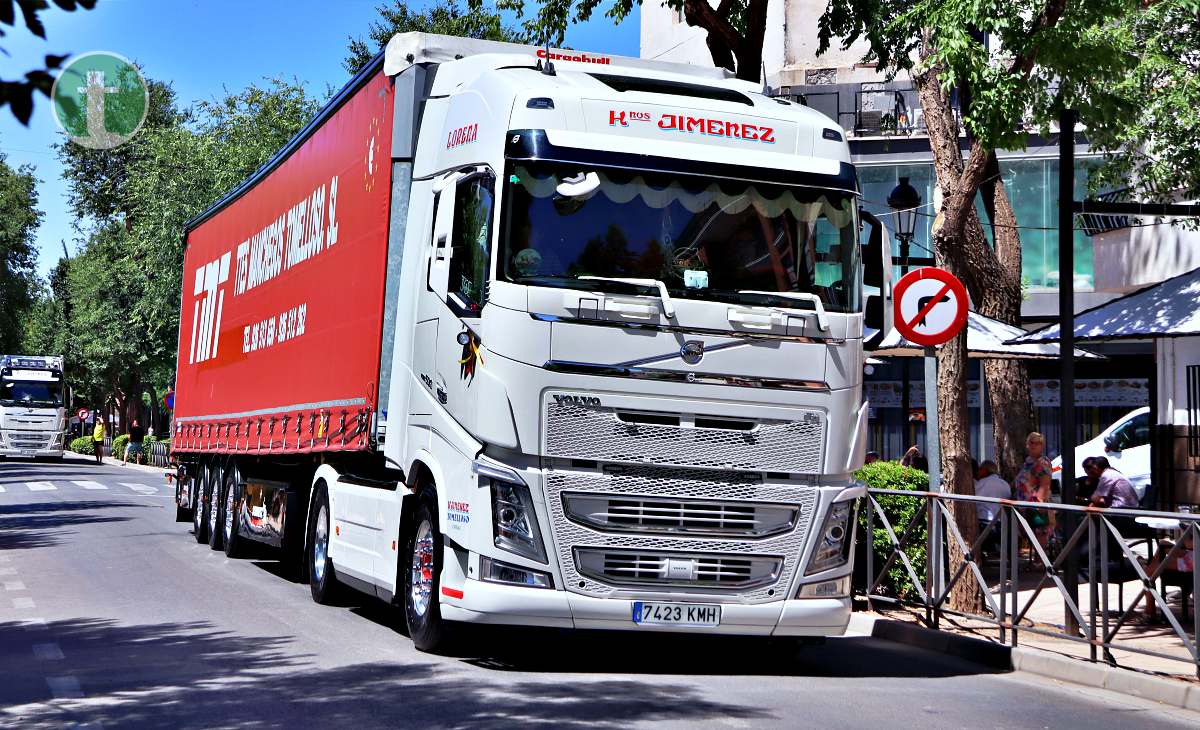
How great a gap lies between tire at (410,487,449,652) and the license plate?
1.34m

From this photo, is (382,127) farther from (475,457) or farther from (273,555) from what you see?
(273,555)

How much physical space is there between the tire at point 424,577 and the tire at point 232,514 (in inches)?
307

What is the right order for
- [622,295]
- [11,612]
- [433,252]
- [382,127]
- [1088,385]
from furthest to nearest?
[1088,385] → [11,612] → [382,127] → [433,252] → [622,295]

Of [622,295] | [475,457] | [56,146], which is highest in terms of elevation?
[56,146]

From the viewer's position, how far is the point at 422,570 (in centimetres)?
1048

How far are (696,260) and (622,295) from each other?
1.88 ft

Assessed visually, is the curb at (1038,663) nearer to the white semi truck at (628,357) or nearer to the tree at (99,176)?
the white semi truck at (628,357)

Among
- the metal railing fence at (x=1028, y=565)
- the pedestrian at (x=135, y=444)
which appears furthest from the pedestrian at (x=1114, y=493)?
the pedestrian at (x=135, y=444)

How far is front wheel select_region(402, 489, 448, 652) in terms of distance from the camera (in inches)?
398

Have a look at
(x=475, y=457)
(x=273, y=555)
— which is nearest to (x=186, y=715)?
(x=475, y=457)

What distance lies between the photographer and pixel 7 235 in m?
54.0

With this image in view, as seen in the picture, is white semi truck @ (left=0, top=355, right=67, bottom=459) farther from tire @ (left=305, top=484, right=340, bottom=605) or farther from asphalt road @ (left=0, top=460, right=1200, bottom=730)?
tire @ (left=305, top=484, right=340, bottom=605)

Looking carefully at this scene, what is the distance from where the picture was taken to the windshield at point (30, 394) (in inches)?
2133

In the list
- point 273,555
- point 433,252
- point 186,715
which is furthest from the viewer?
point 273,555
